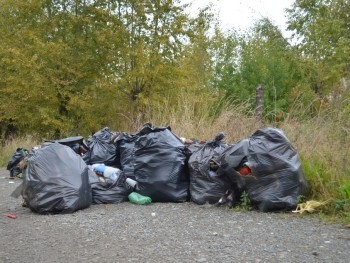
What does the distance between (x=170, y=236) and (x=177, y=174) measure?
158cm

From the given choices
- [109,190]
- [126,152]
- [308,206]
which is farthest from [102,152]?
[308,206]

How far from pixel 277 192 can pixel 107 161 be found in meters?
2.69

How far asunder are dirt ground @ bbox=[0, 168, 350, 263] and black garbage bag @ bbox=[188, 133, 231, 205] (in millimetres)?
171

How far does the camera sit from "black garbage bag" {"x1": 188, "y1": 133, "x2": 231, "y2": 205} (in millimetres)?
4977

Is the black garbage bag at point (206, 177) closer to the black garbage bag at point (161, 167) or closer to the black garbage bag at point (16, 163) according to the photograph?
the black garbage bag at point (161, 167)

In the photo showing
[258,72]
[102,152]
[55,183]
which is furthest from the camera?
[258,72]

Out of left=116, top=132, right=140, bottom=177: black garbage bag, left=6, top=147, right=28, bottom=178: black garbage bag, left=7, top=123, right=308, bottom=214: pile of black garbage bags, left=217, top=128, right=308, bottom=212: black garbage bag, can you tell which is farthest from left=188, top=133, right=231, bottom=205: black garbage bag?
left=6, top=147, right=28, bottom=178: black garbage bag

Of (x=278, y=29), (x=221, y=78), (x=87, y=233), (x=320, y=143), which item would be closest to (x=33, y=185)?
(x=87, y=233)

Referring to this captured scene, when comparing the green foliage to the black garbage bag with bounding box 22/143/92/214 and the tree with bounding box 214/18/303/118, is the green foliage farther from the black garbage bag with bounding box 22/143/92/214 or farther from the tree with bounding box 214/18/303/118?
the black garbage bag with bounding box 22/143/92/214

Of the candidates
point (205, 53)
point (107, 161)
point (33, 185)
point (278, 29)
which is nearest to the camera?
point (33, 185)

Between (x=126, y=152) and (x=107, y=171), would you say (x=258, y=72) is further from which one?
(x=107, y=171)

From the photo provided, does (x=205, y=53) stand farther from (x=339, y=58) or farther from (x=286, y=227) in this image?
(x=286, y=227)

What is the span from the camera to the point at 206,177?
16.5 ft

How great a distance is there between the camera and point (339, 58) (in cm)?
1123
